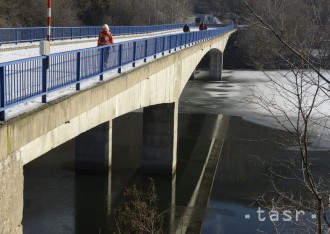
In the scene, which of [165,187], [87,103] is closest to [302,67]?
[87,103]

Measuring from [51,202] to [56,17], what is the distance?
45.5m

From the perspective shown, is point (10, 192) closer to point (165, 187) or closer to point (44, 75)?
point (44, 75)

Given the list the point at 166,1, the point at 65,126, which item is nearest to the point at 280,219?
the point at 65,126

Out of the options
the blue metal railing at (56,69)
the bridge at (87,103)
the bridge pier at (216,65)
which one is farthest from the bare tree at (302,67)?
the bridge pier at (216,65)

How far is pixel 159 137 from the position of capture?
2481 cm

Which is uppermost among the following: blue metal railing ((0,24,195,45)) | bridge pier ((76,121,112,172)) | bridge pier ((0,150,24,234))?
blue metal railing ((0,24,195,45))

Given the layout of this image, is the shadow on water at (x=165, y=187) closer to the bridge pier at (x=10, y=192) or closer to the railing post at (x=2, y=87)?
the bridge pier at (x=10, y=192)

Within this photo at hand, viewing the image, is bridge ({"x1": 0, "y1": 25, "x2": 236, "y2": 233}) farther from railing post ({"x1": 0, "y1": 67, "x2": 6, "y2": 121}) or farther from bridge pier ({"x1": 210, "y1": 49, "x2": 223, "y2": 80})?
bridge pier ({"x1": 210, "y1": 49, "x2": 223, "y2": 80})

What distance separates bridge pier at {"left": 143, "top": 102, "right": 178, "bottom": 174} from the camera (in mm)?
24578

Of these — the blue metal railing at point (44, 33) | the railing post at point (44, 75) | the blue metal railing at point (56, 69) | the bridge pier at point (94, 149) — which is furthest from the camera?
the bridge pier at point (94, 149)

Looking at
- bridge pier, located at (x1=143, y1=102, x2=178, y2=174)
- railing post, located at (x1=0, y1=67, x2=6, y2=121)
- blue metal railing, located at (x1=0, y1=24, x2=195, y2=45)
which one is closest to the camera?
railing post, located at (x1=0, y1=67, x2=6, y2=121)

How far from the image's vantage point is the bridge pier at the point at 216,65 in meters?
65.1

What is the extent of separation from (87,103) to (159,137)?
1333 centimetres

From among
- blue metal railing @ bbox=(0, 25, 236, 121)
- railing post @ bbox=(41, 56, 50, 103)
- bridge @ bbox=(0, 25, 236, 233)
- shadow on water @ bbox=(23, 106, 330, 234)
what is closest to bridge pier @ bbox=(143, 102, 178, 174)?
bridge @ bbox=(0, 25, 236, 233)
